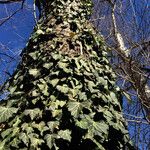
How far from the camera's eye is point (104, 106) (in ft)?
13.3

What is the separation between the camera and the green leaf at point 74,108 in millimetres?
3679

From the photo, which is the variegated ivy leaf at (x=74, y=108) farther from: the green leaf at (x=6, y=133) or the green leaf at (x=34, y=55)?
the green leaf at (x=34, y=55)

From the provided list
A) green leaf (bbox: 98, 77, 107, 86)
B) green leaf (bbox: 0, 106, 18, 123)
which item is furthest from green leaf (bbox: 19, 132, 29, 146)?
green leaf (bbox: 98, 77, 107, 86)

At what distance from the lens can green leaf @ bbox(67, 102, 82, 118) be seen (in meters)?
3.68

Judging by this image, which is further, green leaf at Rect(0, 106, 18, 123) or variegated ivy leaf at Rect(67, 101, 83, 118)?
green leaf at Rect(0, 106, 18, 123)

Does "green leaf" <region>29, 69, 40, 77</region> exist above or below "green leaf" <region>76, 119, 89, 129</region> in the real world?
above

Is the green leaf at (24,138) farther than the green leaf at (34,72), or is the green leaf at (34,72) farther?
the green leaf at (34,72)

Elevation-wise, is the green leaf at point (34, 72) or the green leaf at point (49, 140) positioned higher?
the green leaf at point (34, 72)

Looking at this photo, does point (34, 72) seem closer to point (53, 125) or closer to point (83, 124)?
point (53, 125)

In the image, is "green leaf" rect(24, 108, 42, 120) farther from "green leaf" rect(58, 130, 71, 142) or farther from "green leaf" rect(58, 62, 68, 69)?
"green leaf" rect(58, 62, 68, 69)

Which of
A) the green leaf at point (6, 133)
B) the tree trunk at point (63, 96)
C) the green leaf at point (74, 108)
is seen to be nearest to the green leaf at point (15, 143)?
the tree trunk at point (63, 96)

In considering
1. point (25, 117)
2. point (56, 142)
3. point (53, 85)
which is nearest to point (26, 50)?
point (53, 85)

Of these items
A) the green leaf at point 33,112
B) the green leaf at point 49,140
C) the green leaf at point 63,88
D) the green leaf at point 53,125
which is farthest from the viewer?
the green leaf at point 63,88

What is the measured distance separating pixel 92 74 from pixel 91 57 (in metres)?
0.39
